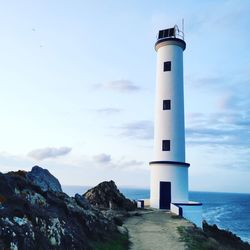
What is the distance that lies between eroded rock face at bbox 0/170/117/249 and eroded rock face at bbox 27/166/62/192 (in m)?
0.86

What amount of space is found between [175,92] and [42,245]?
61.9 feet

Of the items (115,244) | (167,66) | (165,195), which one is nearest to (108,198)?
(165,195)

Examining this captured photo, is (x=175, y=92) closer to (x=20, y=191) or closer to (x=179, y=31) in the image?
(x=179, y=31)

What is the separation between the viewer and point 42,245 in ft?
33.4

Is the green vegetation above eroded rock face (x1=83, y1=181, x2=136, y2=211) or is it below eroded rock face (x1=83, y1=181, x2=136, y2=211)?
below

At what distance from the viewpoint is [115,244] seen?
1398cm

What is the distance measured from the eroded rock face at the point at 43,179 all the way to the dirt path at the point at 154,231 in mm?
4158

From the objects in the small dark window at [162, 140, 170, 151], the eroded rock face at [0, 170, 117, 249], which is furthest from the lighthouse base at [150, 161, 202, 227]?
the eroded rock face at [0, 170, 117, 249]

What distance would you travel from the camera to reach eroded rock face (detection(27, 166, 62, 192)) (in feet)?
52.7

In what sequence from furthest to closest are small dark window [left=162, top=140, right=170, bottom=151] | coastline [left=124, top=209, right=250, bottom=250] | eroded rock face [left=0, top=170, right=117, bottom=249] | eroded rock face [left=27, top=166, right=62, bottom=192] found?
small dark window [left=162, top=140, right=170, bottom=151], eroded rock face [left=27, top=166, right=62, bottom=192], coastline [left=124, top=209, right=250, bottom=250], eroded rock face [left=0, top=170, right=117, bottom=249]

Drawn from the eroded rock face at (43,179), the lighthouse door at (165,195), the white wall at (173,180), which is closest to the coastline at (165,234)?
the lighthouse door at (165,195)

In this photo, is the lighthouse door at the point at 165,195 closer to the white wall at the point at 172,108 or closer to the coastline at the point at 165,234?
the white wall at the point at 172,108

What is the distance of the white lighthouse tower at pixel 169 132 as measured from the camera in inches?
1013

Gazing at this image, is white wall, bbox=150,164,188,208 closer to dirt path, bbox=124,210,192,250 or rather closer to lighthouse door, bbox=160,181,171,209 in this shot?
lighthouse door, bbox=160,181,171,209
